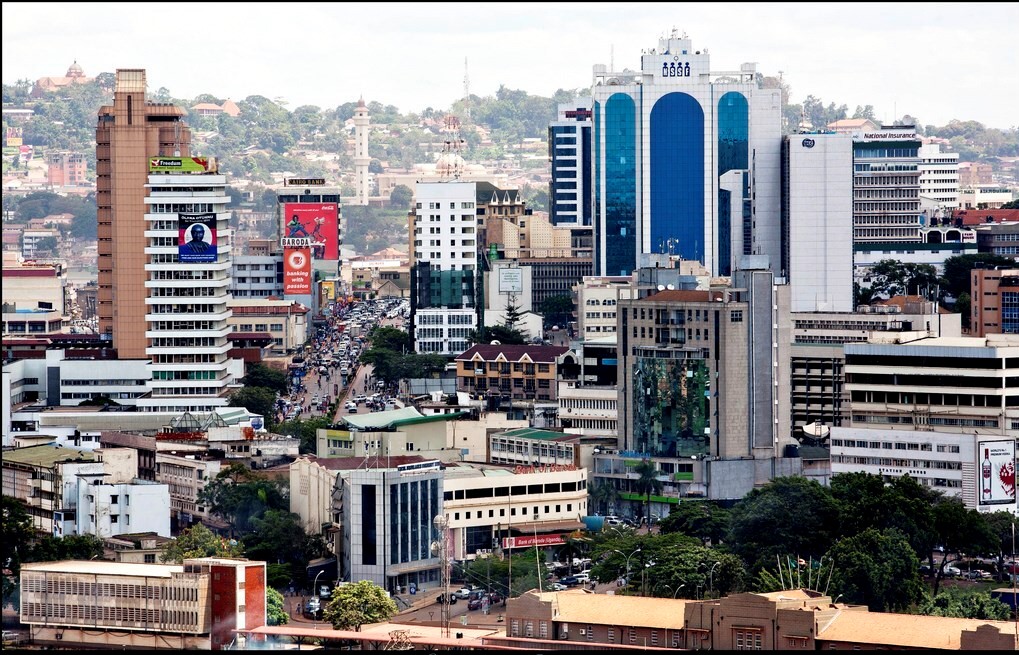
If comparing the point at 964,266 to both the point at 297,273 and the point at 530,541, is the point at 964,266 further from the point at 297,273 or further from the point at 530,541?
the point at 530,541

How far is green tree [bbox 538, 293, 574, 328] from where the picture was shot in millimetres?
99312

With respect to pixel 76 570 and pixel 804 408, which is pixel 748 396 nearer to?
pixel 804 408

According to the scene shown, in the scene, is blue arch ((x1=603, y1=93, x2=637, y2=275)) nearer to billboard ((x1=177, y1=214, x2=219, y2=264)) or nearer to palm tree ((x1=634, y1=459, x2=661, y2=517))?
billboard ((x1=177, y1=214, x2=219, y2=264))

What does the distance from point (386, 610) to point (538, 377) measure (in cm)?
3210

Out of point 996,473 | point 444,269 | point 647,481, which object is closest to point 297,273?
point 444,269

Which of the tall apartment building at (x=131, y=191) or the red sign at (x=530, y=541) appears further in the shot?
the tall apartment building at (x=131, y=191)

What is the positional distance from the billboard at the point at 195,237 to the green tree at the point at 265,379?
9747 millimetres

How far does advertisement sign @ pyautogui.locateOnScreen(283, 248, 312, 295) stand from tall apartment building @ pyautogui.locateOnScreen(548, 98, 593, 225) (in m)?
18.2

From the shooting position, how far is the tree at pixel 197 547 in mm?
48406

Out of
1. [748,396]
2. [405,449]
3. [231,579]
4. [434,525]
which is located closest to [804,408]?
[748,396]

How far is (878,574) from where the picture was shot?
4625 cm

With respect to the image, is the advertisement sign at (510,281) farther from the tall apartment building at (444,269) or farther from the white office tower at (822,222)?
the white office tower at (822,222)

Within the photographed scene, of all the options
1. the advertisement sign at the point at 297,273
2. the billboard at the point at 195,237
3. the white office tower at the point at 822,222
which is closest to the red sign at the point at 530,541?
the billboard at the point at 195,237

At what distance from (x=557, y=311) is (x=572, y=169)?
26.5 meters
